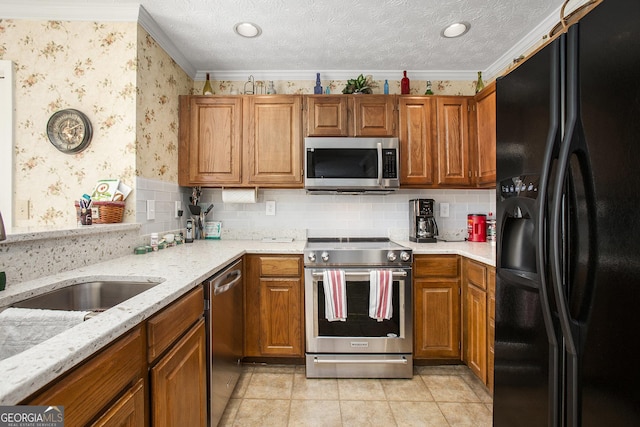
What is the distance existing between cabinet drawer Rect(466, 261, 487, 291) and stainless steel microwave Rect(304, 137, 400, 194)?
0.84 metres

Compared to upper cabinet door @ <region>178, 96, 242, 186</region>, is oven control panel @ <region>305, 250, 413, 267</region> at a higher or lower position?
lower

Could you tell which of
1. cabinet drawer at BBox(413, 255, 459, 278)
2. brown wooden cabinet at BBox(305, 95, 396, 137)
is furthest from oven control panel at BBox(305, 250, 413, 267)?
brown wooden cabinet at BBox(305, 95, 396, 137)

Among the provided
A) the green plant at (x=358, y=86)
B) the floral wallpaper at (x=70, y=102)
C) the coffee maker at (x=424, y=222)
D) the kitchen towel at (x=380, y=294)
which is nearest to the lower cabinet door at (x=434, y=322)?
the kitchen towel at (x=380, y=294)

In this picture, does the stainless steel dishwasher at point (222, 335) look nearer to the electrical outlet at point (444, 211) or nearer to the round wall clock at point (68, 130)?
the round wall clock at point (68, 130)

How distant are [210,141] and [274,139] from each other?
1.83 feet

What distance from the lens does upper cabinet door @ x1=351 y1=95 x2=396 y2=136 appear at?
2.59 m

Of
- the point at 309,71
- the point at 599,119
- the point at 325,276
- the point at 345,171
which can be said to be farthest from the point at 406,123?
the point at 599,119

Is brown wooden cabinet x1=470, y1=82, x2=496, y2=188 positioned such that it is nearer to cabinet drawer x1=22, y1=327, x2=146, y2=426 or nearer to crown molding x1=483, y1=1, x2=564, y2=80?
crown molding x1=483, y1=1, x2=564, y2=80

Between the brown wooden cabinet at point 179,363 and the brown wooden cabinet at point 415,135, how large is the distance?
6.32ft

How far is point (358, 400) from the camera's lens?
1926 millimetres

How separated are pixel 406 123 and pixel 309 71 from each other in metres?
1.04

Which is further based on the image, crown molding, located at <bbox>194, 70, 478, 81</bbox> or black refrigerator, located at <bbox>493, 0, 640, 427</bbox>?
crown molding, located at <bbox>194, 70, 478, 81</bbox>

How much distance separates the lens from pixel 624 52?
72cm

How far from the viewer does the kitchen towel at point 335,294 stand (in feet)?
7.05
